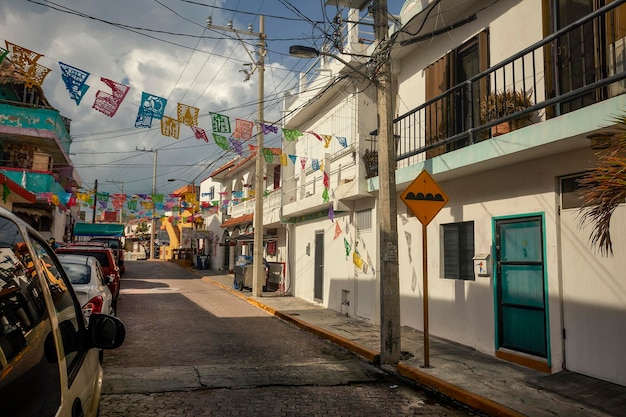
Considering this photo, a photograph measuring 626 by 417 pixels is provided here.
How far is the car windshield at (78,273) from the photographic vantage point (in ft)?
27.2

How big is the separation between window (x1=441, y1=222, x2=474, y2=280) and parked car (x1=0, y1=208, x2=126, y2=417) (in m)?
7.44

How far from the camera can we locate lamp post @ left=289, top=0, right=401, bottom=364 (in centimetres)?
786

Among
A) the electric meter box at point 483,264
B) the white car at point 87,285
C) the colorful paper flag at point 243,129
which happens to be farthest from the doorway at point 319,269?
the white car at point 87,285

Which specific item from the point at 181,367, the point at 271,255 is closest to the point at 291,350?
the point at 181,367

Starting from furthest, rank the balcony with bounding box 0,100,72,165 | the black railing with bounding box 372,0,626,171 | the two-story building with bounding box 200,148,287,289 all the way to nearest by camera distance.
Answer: the balcony with bounding box 0,100,72,165, the two-story building with bounding box 200,148,287,289, the black railing with bounding box 372,0,626,171

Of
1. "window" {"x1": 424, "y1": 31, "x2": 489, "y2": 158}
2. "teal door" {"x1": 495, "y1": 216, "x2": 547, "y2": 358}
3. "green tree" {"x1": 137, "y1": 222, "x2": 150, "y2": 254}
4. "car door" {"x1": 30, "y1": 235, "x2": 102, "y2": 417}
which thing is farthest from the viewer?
"green tree" {"x1": 137, "y1": 222, "x2": 150, "y2": 254}

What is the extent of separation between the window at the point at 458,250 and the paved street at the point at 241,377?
259cm

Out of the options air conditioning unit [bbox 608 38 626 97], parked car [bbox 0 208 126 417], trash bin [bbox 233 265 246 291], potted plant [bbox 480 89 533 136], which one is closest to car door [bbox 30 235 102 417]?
parked car [bbox 0 208 126 417]

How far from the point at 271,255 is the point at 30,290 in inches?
806

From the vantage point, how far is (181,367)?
23.9ft

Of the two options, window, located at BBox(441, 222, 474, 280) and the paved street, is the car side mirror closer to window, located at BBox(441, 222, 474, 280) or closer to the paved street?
the paved street

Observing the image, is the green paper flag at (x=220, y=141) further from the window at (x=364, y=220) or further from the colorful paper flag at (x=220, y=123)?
the window at (x=364, y=220)

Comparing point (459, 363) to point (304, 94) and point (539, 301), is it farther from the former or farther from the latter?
point (304, 94)

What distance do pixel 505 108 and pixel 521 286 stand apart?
283cm
